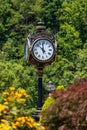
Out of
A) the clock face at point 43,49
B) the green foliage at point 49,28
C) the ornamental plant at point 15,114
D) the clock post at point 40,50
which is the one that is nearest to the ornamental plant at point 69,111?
the clock post at point 40,50

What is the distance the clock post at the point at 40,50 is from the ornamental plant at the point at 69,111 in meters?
2.62

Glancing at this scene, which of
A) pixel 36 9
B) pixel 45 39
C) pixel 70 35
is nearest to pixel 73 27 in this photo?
pixel 70 35

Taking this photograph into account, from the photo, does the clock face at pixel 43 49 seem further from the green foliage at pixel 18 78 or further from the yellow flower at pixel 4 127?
the green foliage at pixel 18 78

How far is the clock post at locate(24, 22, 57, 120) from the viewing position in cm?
1491

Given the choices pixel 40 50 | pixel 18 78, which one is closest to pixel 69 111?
pixel 40 50

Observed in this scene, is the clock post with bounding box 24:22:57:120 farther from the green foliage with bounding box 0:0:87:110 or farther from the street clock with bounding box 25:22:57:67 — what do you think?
the green foliage with bounding box 0:0:87:110

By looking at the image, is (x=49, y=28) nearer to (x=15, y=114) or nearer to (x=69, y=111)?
(x=69, y=111)

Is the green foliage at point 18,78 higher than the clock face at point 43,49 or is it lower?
lower

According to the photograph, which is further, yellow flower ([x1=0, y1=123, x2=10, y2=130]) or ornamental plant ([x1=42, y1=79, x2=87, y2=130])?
ornamental plant ([x1=42, y1=79, x2=87, y2=130])

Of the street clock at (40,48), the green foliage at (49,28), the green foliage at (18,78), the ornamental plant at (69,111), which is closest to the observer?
the ornamental plant at (69,111)

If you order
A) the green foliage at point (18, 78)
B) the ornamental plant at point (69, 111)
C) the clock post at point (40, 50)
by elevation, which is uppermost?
the clock post at point (40, 50)

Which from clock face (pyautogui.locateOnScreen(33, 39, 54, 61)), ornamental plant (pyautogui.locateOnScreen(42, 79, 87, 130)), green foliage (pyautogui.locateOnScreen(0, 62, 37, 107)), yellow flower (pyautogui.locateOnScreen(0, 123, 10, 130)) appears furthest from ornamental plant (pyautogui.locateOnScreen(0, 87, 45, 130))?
green foliage (pyautogui.locateOnScreen(0, 62, 37, 107))

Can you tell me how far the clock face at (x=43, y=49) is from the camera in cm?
1506

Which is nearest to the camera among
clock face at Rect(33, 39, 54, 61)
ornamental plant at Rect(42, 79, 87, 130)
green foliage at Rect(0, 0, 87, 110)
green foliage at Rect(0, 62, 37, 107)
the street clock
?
ornamental plant at Rect(42, 79, 87, 130)
